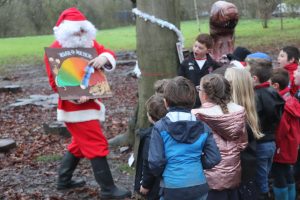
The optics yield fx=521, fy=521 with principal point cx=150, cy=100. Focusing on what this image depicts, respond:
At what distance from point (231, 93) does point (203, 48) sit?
0.88m

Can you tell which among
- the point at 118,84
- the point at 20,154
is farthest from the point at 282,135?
the point at 118,84

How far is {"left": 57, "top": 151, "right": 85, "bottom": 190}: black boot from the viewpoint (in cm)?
579

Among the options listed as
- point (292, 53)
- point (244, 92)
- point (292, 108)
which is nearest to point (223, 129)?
point (244, 92)

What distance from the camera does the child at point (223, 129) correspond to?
4203 mm

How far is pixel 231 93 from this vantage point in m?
4.49

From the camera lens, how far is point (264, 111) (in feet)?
15.9

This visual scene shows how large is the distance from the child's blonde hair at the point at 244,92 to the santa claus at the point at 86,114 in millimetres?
1565

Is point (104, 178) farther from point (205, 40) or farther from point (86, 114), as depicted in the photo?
point (205, 40)

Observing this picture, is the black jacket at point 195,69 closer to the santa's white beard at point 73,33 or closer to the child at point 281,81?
the child at point 281,81

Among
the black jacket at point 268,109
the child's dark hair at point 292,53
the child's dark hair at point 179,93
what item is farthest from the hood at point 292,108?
the child's dark hair at point 179,93

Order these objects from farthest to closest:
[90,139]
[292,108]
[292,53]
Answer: [292,53]
[90,139]
[292,108]

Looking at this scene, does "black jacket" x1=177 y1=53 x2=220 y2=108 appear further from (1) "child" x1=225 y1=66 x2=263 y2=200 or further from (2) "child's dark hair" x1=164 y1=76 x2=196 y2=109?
(2) "child's dark hair" x1=164 y1=76 x2=196 y2=109

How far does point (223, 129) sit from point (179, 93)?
0.68 meters

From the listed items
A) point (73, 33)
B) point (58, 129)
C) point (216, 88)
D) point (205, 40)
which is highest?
point (73, 33)
